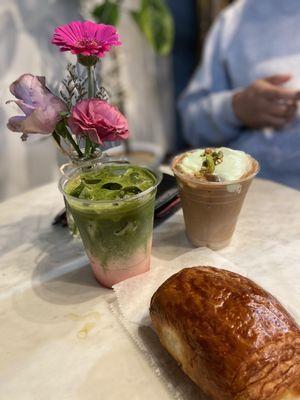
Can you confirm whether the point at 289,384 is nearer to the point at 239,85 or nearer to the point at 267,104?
the point at 267,104

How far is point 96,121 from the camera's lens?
66 centimetres

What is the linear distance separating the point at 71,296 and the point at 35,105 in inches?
14.8

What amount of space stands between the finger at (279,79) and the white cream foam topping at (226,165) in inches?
24.3

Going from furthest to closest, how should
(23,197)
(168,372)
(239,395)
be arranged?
(23,197) < (168,372) < (239,395)

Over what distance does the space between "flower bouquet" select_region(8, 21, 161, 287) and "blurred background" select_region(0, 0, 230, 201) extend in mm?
585

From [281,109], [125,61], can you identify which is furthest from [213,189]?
[125,61]

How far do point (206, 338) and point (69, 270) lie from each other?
0.40 m

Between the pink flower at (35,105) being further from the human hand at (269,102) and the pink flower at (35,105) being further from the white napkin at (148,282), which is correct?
the human hand at (269,102)

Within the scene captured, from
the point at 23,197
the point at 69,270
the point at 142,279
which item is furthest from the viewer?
the point at 23,197

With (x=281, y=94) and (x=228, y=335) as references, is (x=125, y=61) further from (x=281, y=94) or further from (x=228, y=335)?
(x=228, y=335)

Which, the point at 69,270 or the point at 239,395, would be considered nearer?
the point at 239,395

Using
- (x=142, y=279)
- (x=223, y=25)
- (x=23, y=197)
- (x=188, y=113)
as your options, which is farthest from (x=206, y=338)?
(x=223, y=25)

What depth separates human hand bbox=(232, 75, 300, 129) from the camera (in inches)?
50.5

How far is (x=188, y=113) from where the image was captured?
1.55 metres
